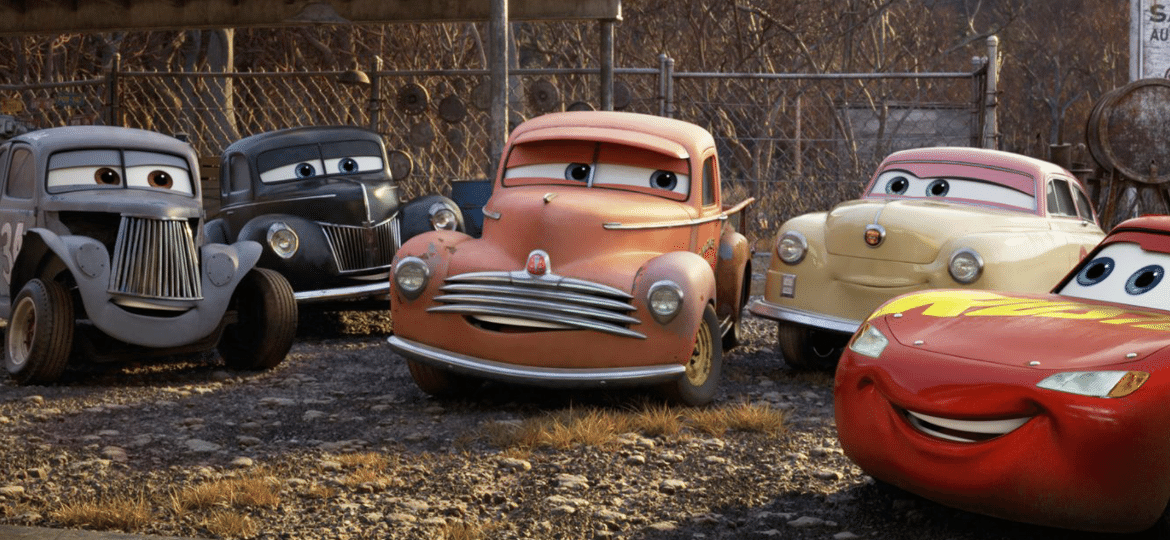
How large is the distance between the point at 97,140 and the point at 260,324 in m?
1.71

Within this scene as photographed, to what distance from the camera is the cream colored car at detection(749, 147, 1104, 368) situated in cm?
756

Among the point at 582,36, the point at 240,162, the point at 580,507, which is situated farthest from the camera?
the point at 582,36

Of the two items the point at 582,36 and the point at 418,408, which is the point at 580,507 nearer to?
the point at 418,408

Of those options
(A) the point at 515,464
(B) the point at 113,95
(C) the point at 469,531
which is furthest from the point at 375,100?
(C) the point at 469,531

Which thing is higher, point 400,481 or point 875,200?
point 875,200

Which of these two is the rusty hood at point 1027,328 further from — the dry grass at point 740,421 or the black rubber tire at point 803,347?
the black rubber tire at point 803,347

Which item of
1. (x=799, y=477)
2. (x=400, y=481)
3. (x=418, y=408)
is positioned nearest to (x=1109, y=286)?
(x=799, y=477)

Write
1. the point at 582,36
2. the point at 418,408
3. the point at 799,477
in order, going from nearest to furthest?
the point at 799,477 → the point at 418,408 → the point at 582,36

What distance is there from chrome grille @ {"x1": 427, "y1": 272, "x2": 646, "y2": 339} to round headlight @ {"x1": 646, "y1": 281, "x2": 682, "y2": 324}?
0.34 feet

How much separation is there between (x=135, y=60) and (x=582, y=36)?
8.58 m

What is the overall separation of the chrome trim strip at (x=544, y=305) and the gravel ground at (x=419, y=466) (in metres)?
0.56

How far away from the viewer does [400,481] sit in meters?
5.51

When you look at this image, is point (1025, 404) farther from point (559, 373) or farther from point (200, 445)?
point (200, 445)

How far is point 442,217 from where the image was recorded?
32.9ft
